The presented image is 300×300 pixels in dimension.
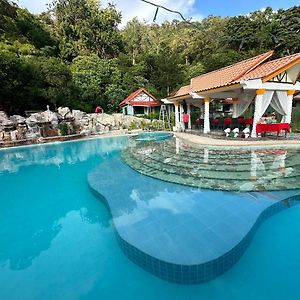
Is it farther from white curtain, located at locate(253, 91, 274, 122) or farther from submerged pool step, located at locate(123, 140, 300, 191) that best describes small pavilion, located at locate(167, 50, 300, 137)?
submerged pool step, located at locate(123, 140, 300, 191)

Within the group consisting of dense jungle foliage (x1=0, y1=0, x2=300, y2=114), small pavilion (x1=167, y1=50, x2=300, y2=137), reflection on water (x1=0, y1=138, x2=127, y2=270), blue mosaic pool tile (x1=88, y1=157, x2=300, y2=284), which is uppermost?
dense jungle foliage (x1=0, y1=0, x2=300, y2=114)

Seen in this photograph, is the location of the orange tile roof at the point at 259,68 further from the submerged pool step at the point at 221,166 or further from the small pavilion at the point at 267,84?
the submerged pool step at the point at 221,166

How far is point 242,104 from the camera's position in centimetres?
1202

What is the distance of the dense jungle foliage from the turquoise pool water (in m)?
16.5

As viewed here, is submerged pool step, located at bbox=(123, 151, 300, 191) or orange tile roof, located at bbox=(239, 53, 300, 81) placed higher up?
orange tile roof, located at bbox=(239, 53, 300, 81)

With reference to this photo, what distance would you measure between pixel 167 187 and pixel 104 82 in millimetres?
23729

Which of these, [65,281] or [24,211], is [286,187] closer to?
[65,281]

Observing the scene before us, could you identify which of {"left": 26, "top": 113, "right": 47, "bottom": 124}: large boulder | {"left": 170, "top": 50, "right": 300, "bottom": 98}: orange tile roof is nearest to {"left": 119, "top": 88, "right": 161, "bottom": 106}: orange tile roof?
{"left": 26, "top": 113, "right": 47, "bottom": 124}: large boulder

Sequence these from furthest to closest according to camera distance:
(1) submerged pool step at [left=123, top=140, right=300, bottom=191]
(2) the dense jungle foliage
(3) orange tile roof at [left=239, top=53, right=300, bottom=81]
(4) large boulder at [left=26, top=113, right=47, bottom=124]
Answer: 1. (2) the dense jungle foliage
2. (4) large boulder at [left=26, top=113, right=47, bottom=124]
3. (3) orange tile roof at [left=239, top=53, right=300, bottom=81]
4. (1) submerged pool step at [left=123, top=140, right=300, bottom=191]

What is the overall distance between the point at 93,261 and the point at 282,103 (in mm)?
11181

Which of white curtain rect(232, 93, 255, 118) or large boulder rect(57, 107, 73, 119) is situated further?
large boulder rect(57, 107, 73, 119)

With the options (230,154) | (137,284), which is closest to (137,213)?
(137,284)

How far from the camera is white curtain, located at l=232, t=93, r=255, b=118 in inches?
454

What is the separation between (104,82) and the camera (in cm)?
2611
